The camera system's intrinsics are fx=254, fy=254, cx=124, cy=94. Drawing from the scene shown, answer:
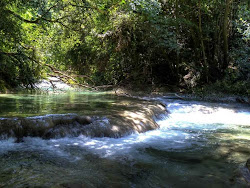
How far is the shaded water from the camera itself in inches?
153

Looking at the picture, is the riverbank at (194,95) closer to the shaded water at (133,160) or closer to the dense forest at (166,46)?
the dense forest at (166,46)

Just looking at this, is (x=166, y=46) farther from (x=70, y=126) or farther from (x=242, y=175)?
(x=242, y=175)

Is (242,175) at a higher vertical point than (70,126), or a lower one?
lower

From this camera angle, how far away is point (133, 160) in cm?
488

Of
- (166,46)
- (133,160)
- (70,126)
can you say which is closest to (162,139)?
(133,160)

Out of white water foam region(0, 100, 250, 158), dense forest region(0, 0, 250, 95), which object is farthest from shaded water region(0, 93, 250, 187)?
dense forest region(0, 0, 250, 95)

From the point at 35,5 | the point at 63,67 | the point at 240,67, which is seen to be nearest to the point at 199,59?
the point at 240,67

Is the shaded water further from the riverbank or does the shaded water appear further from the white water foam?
the riverbank

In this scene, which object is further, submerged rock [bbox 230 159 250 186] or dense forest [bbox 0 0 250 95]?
dense forest [bbox 0 0 250 95]

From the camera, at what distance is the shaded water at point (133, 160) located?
3.88 metres

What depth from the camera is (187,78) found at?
17.0 m

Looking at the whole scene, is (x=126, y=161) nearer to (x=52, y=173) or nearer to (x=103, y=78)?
→ (x=52, y=173)

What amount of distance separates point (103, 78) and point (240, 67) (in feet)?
31.9

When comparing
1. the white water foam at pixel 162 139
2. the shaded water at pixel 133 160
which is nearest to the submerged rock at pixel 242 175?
the shaded water at pixel 133 160
